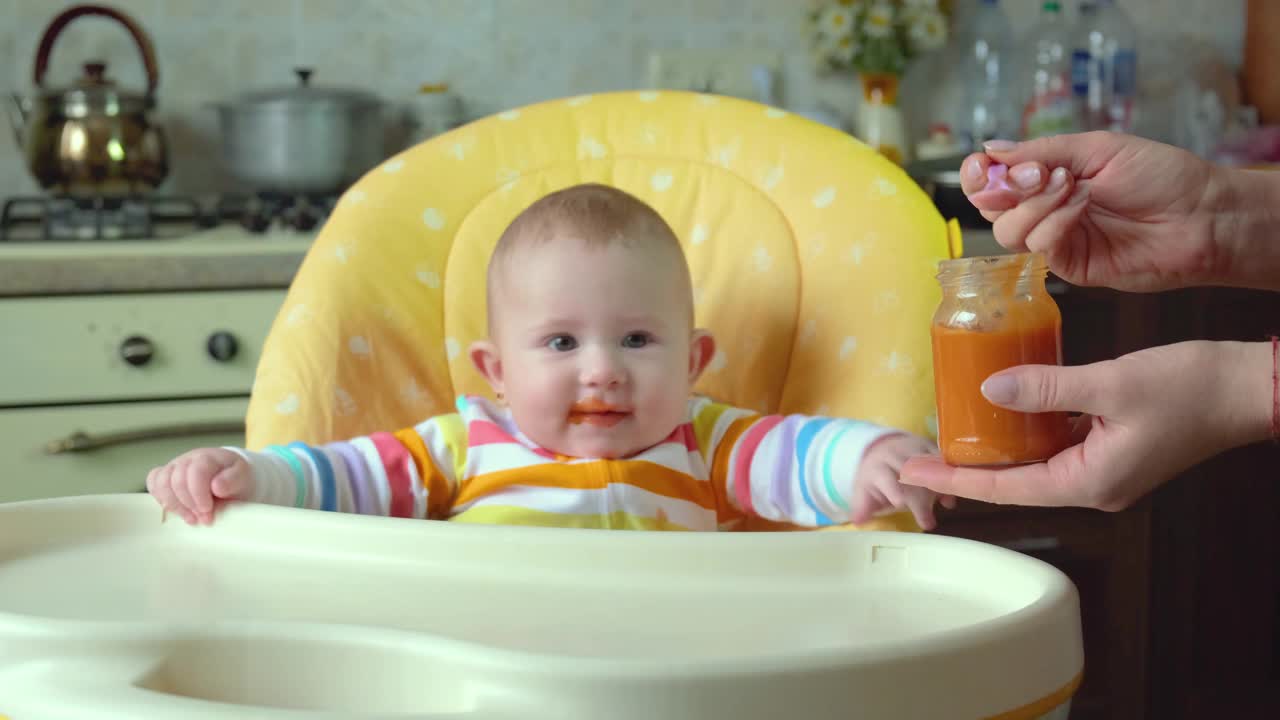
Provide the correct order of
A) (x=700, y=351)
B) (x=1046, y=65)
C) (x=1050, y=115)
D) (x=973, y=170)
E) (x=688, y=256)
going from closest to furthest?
(x=973, y=170) < (x=700, y=351) < (x=688, y=256) < (x=1050, y=115) < (x=1046, y=65)

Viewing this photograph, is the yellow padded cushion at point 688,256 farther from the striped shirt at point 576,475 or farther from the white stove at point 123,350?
the white stove at point 123,350

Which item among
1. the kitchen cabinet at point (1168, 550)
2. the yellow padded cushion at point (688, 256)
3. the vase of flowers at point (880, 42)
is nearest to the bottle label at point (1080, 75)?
the vase of flowers at point (880, 42)

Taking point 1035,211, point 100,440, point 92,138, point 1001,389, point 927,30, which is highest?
point 927,30

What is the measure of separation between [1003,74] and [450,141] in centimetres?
152

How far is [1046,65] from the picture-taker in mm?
2543

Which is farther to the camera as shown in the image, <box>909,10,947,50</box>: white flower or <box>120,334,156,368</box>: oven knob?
<box>909,10,947,50</box>: white flower

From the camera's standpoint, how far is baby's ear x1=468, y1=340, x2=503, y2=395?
124 cm

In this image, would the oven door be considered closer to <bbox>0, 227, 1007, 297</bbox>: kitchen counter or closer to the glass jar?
<bbox>0, 227, 1007, 297</bbox>: kitchen counter

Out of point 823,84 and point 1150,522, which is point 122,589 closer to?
point 1150,522

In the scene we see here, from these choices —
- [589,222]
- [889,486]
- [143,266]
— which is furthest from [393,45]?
[889,486]

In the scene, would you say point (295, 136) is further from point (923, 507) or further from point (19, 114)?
point (923, 507)

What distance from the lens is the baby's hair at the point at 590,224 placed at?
1.17m

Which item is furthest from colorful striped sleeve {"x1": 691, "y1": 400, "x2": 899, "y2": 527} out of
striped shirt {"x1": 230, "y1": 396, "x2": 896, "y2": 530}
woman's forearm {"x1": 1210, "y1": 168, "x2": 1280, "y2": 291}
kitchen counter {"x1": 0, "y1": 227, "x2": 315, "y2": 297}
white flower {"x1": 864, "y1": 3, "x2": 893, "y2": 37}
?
white flower {"x1": 864, "y1": 3, "x2": 893, "y2": 37}

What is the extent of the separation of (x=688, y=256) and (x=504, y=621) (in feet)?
2.11
